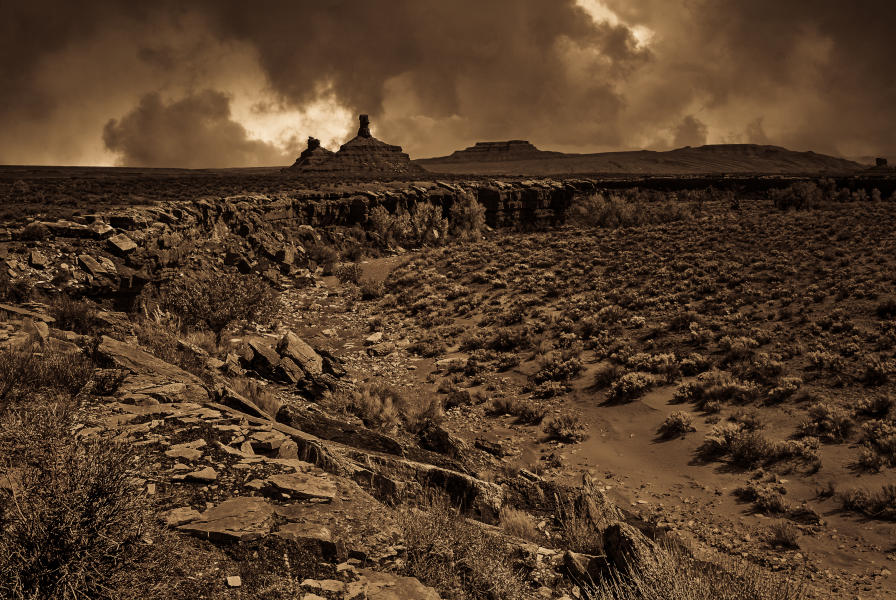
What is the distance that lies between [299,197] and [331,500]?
1624 inches

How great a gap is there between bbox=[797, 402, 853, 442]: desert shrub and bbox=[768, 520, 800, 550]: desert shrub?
413 centimetres

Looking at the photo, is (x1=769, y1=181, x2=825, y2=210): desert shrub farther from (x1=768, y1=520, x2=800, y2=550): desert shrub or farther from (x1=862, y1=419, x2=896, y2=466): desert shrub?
(x1=768, y1=520, x2=800, y2=550): desert shrub

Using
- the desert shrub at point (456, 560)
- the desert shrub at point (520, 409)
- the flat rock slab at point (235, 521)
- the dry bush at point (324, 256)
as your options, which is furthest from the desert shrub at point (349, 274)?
the desert shrub at point (456, 560)

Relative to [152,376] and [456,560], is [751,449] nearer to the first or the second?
[456,560]

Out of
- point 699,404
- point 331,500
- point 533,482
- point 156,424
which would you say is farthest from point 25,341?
point 699,404

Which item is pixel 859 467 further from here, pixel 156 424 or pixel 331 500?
pixel 156 424

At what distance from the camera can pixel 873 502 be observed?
30.0 ft

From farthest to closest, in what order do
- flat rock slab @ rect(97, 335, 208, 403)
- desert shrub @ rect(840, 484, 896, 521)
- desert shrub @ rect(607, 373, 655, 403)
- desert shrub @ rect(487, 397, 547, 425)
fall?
1. desert shrub @ rect(607, 373, 655, 403)
2. desert shrub @ rect(487, 397, 547, 425)
3. desert shrub @ rect(840, 484, 896, 521)
4. flat rock slab @ rect(97, 335, 208, 403)

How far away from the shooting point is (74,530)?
10.7 ft

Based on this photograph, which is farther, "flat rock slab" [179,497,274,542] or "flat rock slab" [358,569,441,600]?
"flat rock slab" [179,497,274,542]

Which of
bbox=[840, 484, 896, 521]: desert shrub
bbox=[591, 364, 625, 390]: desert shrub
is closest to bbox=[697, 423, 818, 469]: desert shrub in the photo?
bbox=[840, 484, 896, 521]: desert shrub

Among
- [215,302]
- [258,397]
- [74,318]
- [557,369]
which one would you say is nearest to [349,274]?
[215,302]

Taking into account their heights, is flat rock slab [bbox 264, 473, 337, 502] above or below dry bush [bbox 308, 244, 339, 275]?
below

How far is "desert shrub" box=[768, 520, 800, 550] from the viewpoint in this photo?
8.41 metres
